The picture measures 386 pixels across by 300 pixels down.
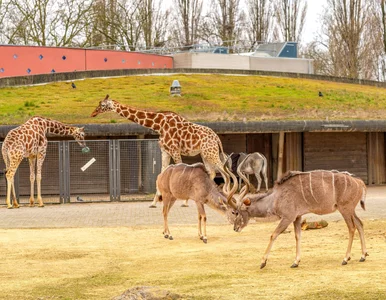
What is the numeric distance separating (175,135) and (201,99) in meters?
9.87

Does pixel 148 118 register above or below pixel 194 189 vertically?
above

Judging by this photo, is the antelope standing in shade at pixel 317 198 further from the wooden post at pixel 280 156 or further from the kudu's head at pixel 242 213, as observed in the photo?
the wooden post at pixel 280 156

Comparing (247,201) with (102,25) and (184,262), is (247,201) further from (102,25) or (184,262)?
(102,25)

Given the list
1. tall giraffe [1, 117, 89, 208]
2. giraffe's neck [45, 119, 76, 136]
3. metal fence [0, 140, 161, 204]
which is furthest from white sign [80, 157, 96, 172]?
tall giraffe [1, 117, 89, 208]

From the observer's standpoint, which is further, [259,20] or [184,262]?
[259,20]

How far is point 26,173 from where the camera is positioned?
1133 inches

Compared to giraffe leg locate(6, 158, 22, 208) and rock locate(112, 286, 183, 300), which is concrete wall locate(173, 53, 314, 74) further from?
rock locate(112, 286, 183, 300)

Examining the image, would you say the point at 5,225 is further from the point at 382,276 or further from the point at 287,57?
the point at 287,57

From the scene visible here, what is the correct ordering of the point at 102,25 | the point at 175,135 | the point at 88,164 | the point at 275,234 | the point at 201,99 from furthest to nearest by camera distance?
the point at 102,25 < the point at 201,99 < the point at 88,164 < the point at 175,135 < the point at 275,234

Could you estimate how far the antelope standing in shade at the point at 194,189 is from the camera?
1658 centimetres

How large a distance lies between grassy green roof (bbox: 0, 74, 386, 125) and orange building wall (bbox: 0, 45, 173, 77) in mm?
3833

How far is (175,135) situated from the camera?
24.0m

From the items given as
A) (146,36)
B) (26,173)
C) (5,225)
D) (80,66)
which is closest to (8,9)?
(146,36)

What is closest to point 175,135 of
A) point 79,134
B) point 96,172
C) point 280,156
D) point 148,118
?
point 148,118
